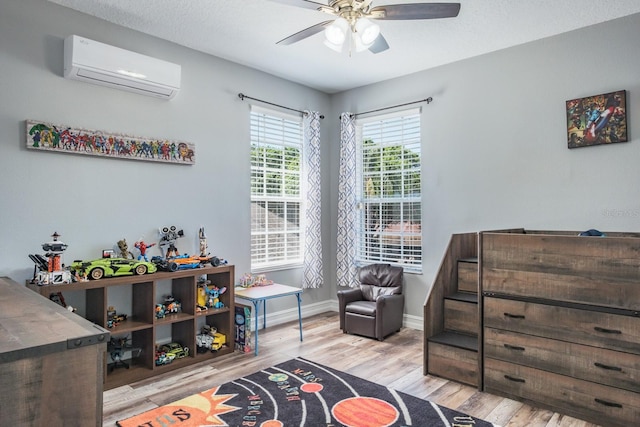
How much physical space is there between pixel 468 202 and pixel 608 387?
2123 mm

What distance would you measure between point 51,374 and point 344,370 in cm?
249

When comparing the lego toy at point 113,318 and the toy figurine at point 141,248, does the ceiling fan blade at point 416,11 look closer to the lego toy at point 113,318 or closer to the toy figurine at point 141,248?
the toy figurine at point 141,248

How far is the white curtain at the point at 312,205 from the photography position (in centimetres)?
499

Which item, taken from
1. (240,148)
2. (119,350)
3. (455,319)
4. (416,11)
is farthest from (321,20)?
(119,350)

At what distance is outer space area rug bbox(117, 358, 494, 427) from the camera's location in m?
2.54

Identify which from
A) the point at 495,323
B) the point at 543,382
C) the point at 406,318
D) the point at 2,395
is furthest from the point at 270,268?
the point at 2,395

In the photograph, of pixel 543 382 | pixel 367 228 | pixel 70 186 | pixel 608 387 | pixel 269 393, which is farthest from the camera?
pixel 367 228

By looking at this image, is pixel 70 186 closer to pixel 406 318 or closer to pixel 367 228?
pixel 367 228

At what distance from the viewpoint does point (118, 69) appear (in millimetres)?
3264

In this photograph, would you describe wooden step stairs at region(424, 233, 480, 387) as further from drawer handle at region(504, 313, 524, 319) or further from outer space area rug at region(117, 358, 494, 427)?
outer space area rug at region(117, 358, 494, 427)

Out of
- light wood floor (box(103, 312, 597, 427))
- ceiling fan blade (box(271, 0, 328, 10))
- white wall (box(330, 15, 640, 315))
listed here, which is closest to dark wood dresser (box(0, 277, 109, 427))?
light wood floor (box(103, 312, 597, 427))

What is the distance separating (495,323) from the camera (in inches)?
116

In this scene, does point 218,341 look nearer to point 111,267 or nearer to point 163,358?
point 163,358

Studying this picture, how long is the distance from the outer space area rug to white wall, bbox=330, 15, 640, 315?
1.90m
